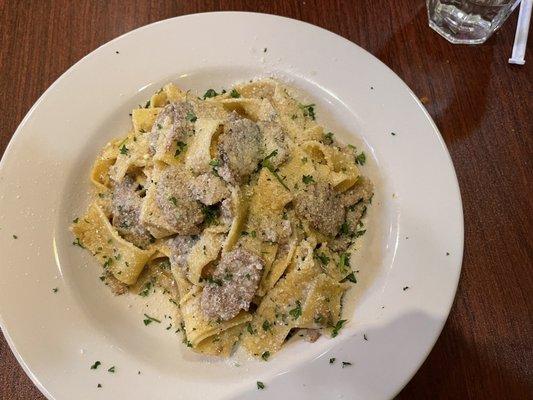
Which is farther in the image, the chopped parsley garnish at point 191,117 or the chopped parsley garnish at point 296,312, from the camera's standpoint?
the chopped parsley garnish at point 191,117

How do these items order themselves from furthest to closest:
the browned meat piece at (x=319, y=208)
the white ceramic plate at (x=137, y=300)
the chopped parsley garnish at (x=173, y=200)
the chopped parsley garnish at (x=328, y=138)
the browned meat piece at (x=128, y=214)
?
the chopped parsley garnish at (x=328, y=138)
the browned meat piece at (x=128, y=214)
the browned meat piece at (x=319, y=208)
the chopped parsley garnish at (x=173, y=200)
the white ceramic plate at (x=137, y=300)

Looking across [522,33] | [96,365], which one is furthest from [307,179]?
[522,33]

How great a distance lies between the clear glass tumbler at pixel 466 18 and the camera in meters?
2.51

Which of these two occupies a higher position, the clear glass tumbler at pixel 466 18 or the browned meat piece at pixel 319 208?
the clear glass tumbler at pixel 466 18

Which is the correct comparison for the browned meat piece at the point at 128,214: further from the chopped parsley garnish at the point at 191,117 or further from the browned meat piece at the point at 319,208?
the browned meat piece at the point at 319,208

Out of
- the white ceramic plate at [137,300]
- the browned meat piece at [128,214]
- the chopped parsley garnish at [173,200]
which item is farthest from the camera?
the browned meat piece at [128,214]

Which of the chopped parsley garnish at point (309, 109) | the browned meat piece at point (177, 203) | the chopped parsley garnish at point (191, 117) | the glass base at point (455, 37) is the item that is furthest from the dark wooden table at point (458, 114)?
the browned meat piece at point (177, 203)

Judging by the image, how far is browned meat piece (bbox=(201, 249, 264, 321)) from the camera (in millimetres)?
1928

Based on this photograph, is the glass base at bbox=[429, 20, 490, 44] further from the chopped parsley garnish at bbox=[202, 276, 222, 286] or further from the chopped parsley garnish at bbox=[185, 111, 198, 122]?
the chopped parsley garnish at bbox=[202, 276, 222, 286]

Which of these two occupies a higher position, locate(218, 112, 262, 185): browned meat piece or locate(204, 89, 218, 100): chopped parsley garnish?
locate(204, 89, 218, 100): chopped parsley garnish

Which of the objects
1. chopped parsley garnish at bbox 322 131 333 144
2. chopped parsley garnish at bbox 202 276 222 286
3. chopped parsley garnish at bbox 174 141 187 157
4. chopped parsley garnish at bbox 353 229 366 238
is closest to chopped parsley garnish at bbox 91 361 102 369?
chopped parsley garnish at bbox 202 276 222 286

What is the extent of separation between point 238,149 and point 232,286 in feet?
1.88

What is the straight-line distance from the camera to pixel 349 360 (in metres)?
1.85

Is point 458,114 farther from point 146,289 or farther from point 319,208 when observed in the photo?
point 146,289
